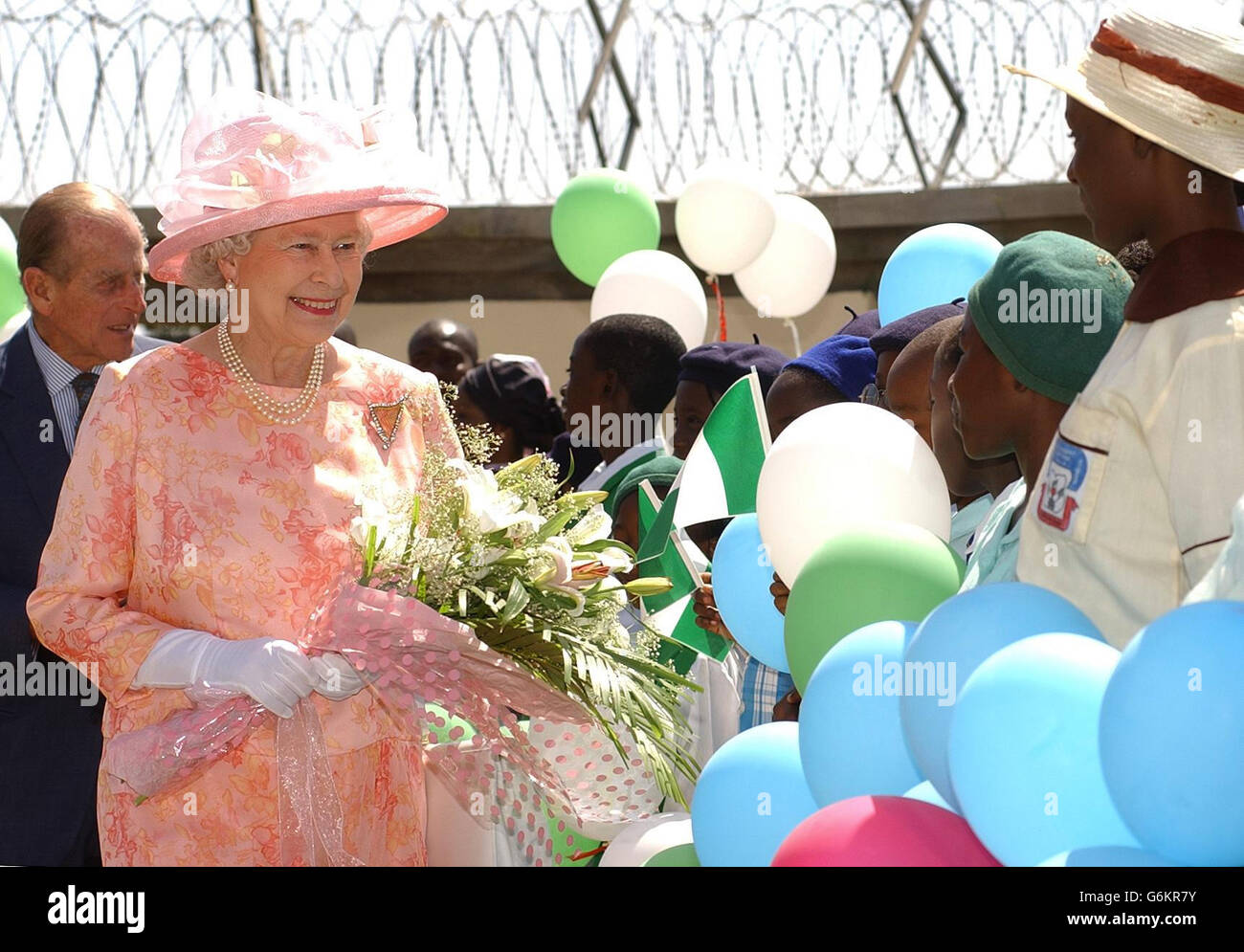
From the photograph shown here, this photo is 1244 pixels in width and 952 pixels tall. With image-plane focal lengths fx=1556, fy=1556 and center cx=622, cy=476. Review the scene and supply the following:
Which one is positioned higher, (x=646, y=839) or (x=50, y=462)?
(x=50, y=462)

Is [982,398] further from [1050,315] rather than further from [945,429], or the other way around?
[945,429]

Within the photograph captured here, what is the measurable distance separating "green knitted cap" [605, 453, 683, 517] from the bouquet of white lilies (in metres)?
1.50

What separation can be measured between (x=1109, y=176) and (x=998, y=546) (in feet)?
2.04

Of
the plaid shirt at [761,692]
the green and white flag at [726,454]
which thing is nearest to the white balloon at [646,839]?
the plaid shirt at [761,692]

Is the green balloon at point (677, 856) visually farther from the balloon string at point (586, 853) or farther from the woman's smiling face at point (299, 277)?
the woman's smiling face at point (299, 277)

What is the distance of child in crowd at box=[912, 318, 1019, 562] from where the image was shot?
119 inches

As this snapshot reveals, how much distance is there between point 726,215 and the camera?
6.20 metres

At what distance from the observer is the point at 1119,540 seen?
85.7 inches

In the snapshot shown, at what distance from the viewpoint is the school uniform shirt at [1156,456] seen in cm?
211

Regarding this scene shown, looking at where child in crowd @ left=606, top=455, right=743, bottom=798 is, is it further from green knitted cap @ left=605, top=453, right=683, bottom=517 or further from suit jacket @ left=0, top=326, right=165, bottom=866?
suit jacket @ left=0, top=326, right=165, bottom=866

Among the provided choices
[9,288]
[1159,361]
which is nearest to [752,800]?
[1159,361]

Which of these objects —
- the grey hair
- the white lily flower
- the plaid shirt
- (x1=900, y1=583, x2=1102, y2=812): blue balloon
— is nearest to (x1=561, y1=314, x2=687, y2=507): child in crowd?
the plaid shirt
